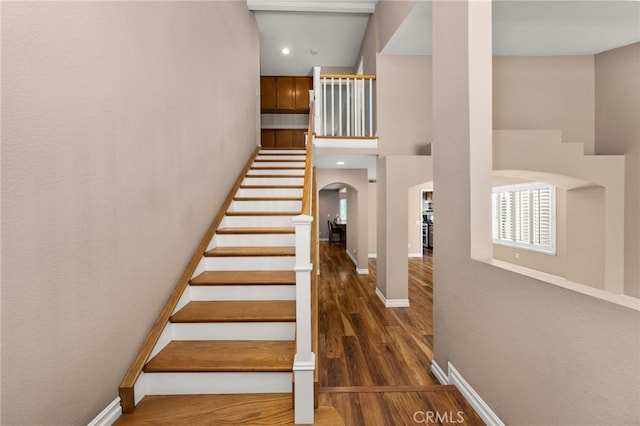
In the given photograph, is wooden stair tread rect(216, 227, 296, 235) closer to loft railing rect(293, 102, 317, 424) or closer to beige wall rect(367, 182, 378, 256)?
loft railing rect(293, 102, 317, 424)

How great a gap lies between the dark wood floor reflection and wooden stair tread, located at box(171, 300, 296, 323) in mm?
572

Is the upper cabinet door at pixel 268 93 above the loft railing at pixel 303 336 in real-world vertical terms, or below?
above

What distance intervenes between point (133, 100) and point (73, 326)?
1274 mm

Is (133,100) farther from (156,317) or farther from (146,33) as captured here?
(156,317)

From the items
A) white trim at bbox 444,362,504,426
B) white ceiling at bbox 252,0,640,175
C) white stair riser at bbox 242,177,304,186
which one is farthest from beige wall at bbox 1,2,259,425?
white ceiling at bbox 252,0,640,175

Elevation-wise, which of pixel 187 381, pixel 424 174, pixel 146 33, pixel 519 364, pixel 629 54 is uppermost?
pixel 629 54

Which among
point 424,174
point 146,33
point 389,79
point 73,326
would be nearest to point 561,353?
point 73,326

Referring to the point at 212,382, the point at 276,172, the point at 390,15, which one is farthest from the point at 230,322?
the point at 390,15

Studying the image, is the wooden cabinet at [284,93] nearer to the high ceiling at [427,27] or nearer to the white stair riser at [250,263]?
the high ceiling at [427,27]

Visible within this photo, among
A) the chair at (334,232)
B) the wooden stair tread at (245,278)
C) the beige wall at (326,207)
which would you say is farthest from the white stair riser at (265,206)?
the beige wall at (326,207)

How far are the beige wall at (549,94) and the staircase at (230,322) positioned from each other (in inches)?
146

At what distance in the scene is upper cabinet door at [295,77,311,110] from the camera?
726cm

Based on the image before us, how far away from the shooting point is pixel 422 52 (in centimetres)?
422

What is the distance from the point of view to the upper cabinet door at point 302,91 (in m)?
7.26
